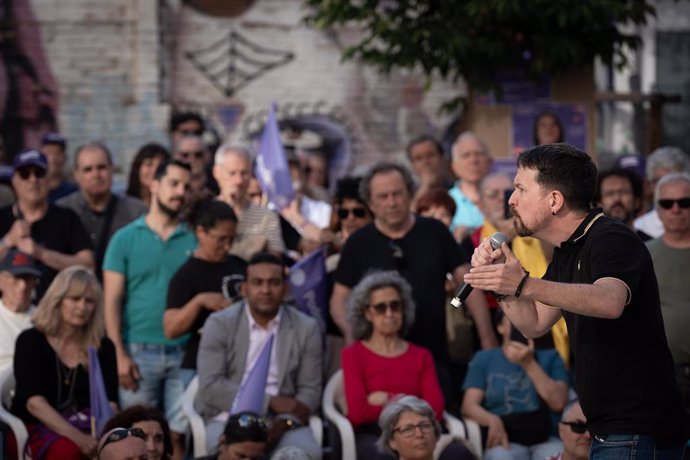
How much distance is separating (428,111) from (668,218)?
720 centimetres

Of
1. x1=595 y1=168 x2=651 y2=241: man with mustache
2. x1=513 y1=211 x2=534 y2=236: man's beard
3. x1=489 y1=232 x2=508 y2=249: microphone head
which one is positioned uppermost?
x1=595 y1=168 x2=651 y2=241: man with mustache

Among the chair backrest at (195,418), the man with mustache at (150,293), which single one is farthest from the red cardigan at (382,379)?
the man with mustache at (150,293)

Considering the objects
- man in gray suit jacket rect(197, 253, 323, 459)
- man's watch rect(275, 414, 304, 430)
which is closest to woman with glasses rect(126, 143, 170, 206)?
man in gray suit jacket rect(197, 253, 323, 459)

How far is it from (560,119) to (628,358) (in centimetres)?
656

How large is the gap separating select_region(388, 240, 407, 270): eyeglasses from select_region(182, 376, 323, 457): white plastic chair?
1.02m

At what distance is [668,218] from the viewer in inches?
294

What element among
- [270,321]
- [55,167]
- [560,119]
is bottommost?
[270,321]

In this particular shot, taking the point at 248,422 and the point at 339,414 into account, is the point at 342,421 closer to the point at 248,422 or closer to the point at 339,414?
the point at 339,414

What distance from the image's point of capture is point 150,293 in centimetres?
807

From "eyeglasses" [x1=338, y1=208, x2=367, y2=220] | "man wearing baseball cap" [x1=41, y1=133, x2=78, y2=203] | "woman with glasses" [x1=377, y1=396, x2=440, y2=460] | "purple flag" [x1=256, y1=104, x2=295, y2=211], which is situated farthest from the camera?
"man wearing baseball cap" [x1=41, y1=133, x2=78, y2=203]

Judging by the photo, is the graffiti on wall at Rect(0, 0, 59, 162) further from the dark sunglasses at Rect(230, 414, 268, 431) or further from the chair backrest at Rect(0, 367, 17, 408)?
the dark sunglasses at Rect(230, 414, 268, 431)

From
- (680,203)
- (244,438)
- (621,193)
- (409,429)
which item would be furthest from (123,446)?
(621,193)

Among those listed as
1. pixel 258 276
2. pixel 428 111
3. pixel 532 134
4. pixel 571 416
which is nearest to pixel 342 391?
pixel 258 276

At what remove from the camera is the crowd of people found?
7.17 meters
